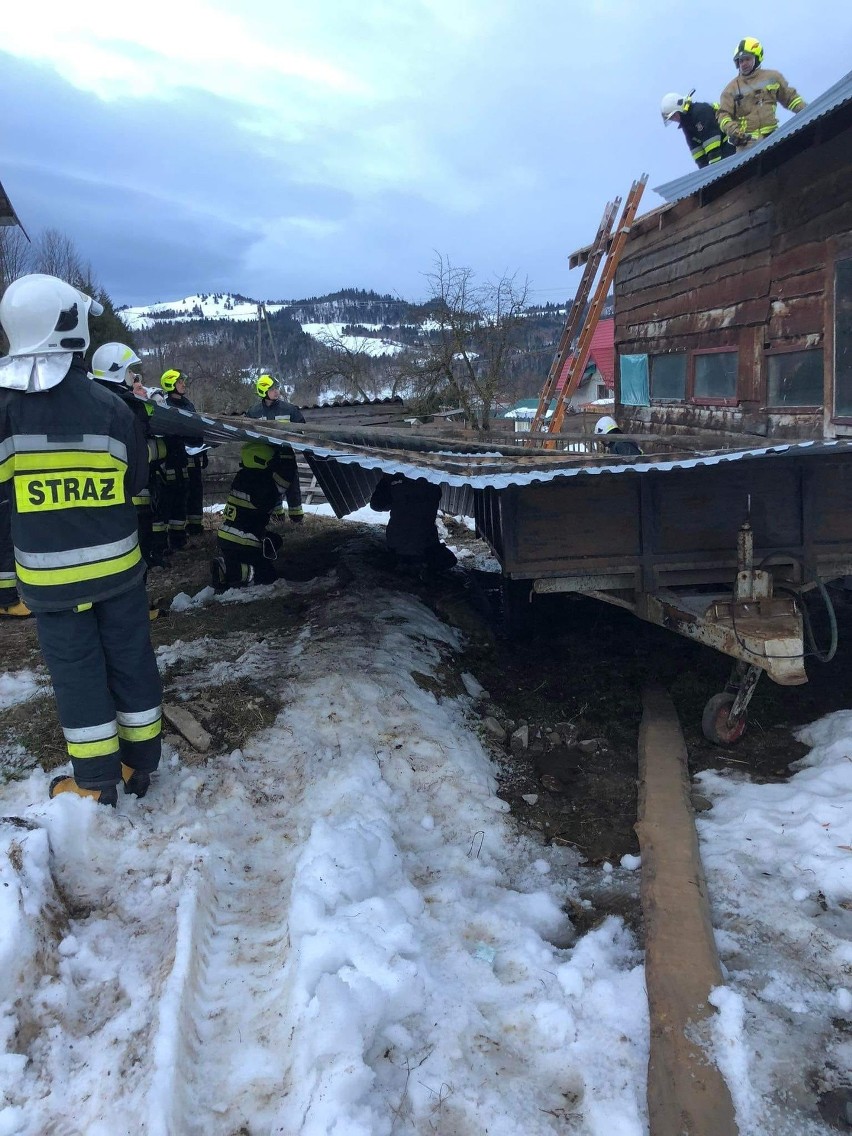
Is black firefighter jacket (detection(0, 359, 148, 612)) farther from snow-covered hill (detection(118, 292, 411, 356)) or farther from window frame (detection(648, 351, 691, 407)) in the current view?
snow-covered hill (detection(118, 292, 411, 356))

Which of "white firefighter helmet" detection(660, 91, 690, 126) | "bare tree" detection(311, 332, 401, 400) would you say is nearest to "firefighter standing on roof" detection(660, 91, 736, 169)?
"white firefighter helmet" detection(660, 91, 690, 126)

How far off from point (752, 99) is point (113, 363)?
6.98m

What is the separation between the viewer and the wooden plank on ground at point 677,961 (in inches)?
76.7

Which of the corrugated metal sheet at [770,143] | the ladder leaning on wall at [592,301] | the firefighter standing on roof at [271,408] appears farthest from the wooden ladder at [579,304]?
the firefighter standing on roof at [271,408]

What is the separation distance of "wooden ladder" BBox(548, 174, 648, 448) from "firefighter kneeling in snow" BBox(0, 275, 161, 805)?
6435mm

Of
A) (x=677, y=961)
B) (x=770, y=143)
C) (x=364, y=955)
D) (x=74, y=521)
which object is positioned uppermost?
(x=770, y=143)

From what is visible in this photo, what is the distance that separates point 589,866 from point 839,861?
3.31 feet

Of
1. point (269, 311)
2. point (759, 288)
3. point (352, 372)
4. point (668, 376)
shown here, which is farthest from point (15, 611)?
point (269, 311)

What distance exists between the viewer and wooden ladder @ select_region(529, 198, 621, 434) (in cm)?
926

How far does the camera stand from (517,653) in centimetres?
584

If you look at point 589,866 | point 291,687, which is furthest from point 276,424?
point 589,866

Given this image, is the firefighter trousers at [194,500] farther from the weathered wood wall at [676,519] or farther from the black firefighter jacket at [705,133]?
the black firefighter jacket at [705,133]

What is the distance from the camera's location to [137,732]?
3.21 metres

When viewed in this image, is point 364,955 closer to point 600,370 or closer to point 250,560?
point 250,560
